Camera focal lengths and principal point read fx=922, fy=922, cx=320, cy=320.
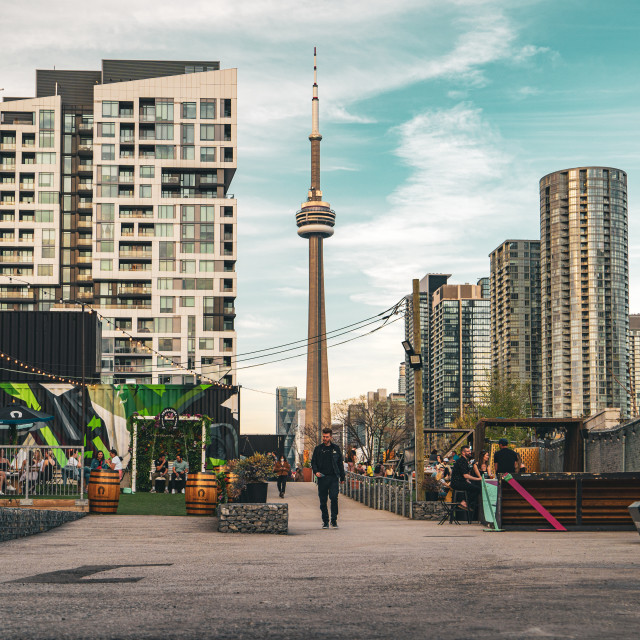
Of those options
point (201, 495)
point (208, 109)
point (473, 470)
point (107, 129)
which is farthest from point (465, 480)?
point (107, 129)

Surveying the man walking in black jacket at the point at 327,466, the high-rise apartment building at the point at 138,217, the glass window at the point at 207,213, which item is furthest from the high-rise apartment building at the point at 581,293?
the man walking in black jacket at the point at 327,466

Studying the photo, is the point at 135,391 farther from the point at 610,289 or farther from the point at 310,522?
the point at 610,289

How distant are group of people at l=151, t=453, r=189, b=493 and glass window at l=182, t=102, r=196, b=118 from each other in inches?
2908

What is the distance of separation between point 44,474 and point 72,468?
861 mm

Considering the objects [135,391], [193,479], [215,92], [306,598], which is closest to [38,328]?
[135,391]

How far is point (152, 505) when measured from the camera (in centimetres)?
2458

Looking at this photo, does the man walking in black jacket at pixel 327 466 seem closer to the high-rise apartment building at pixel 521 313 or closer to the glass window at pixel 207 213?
the glass window at pixel 207 213

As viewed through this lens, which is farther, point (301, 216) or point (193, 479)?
point (301, 216)

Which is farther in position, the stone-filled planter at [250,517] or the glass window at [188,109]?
the glass window at [188,109]

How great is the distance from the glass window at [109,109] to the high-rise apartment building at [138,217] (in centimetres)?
11

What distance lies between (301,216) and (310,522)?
145608 mm

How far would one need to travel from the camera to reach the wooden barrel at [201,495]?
20.5 m

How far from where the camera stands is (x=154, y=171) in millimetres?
101625

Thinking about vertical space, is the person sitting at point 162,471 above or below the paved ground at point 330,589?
below
